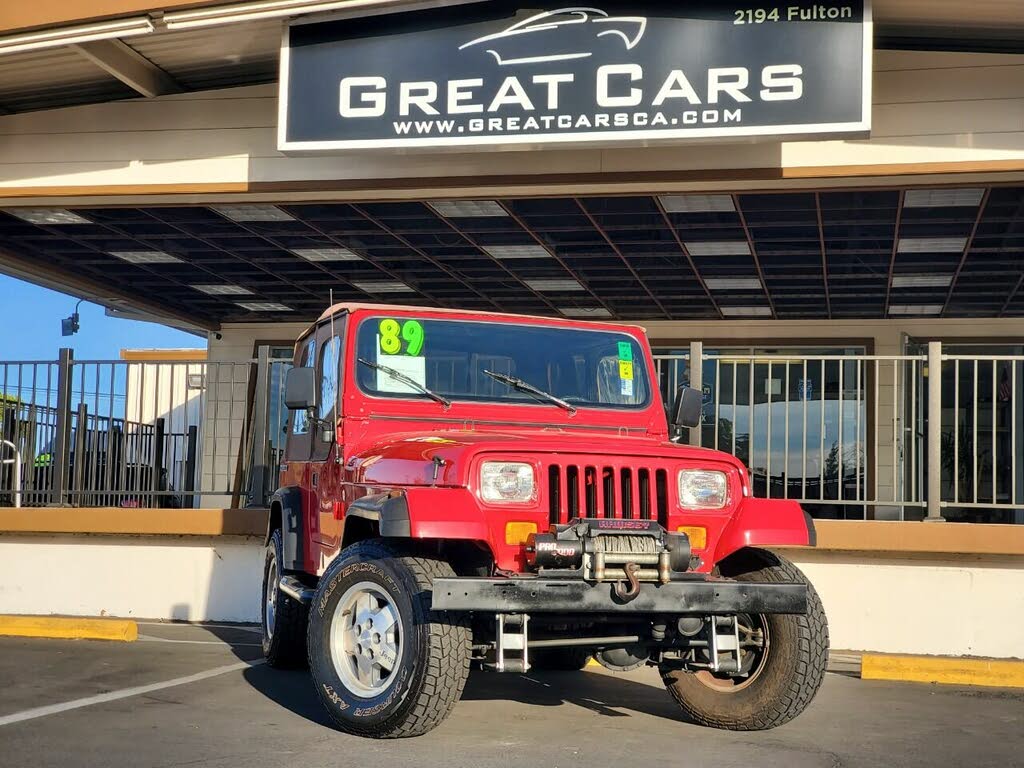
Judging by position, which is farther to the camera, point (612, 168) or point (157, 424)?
point (157, 424)

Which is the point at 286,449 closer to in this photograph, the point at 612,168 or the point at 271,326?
the point at 612,168

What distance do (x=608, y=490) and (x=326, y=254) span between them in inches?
417

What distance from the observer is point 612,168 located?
34.4ft

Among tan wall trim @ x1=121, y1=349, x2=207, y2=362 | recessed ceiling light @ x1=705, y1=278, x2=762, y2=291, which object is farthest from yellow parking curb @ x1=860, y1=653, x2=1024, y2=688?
tan wall trim @ x1=121, y1=349, x2=207, y2=362

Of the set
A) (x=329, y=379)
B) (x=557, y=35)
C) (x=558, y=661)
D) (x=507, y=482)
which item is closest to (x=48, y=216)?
(x=557, y=35)

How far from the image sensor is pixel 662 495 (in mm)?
6035

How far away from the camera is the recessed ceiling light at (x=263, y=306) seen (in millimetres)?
19828

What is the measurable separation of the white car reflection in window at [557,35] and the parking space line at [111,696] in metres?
4.90

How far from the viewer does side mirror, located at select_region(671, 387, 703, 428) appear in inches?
293

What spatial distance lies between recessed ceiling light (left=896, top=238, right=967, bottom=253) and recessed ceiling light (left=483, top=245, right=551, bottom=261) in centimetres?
407

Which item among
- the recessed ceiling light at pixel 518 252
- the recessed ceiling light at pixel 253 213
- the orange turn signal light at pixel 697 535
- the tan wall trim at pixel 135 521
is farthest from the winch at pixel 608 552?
the recessed ceiling light at pixel 518 252

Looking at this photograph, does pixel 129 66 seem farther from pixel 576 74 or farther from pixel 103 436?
pixel 576 74

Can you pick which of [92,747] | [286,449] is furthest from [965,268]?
[92,747]

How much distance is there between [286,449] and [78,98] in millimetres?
5239
